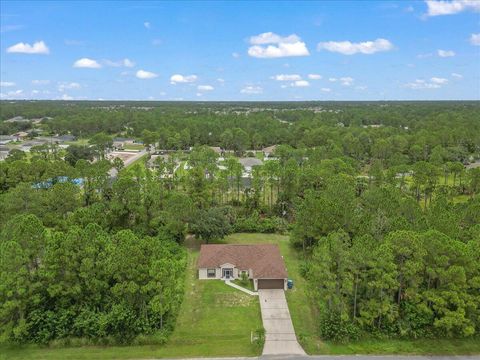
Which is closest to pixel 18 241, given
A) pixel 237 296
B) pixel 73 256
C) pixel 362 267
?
pixel 73 256

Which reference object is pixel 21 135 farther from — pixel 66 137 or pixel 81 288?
pixel 81 288

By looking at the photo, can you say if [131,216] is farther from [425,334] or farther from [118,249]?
[425,334]

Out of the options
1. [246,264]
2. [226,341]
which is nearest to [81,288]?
[226,341]

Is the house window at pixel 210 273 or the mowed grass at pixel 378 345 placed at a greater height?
the house window at pixel 210 273

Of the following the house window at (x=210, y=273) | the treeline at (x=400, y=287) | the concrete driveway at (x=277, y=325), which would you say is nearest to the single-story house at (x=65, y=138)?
the house window at (x=210, y=273)

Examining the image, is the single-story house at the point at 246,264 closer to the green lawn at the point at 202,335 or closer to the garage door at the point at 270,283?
the garage door at the point at 270,283

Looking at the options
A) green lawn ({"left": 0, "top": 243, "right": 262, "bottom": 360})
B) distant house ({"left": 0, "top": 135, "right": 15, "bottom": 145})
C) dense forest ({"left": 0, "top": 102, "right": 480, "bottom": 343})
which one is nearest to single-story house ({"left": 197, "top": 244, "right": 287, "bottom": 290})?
green lawn ({"left": 0, "top": 243, "right": 262, "bottom": 360})

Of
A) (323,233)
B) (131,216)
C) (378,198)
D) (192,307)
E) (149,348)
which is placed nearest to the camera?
(149,348)
